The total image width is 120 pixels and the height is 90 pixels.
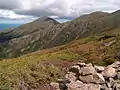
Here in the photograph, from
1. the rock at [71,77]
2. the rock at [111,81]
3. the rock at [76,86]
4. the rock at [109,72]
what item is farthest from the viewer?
the rock at [109,72]

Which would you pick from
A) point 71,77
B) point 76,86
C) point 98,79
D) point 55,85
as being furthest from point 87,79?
point 55,85

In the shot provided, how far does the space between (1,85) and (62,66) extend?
1050cm

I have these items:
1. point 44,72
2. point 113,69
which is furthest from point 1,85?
point 113,69

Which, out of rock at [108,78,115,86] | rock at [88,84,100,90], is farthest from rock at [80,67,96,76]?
rock at [88,84,100,90]

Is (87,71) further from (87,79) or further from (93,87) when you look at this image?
(93,87)

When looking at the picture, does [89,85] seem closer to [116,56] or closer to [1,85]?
[1,85]

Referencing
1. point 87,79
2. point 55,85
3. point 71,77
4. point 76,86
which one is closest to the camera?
point 76,86

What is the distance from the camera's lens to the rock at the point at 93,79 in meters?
19.4

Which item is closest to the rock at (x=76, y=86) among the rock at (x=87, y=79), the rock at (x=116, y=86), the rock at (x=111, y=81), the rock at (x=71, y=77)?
the rock at (x=71, y=77)

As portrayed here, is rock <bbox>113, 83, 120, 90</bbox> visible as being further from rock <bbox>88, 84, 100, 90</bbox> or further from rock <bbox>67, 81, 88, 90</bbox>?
rock <bbox>67, 81, 88, 90</bbox>

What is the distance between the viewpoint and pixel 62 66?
26.8 meters

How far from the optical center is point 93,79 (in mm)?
19641

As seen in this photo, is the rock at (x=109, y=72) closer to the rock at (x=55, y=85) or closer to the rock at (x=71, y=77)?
the rock at (x=71, y=77)

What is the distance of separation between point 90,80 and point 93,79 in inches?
8.7
